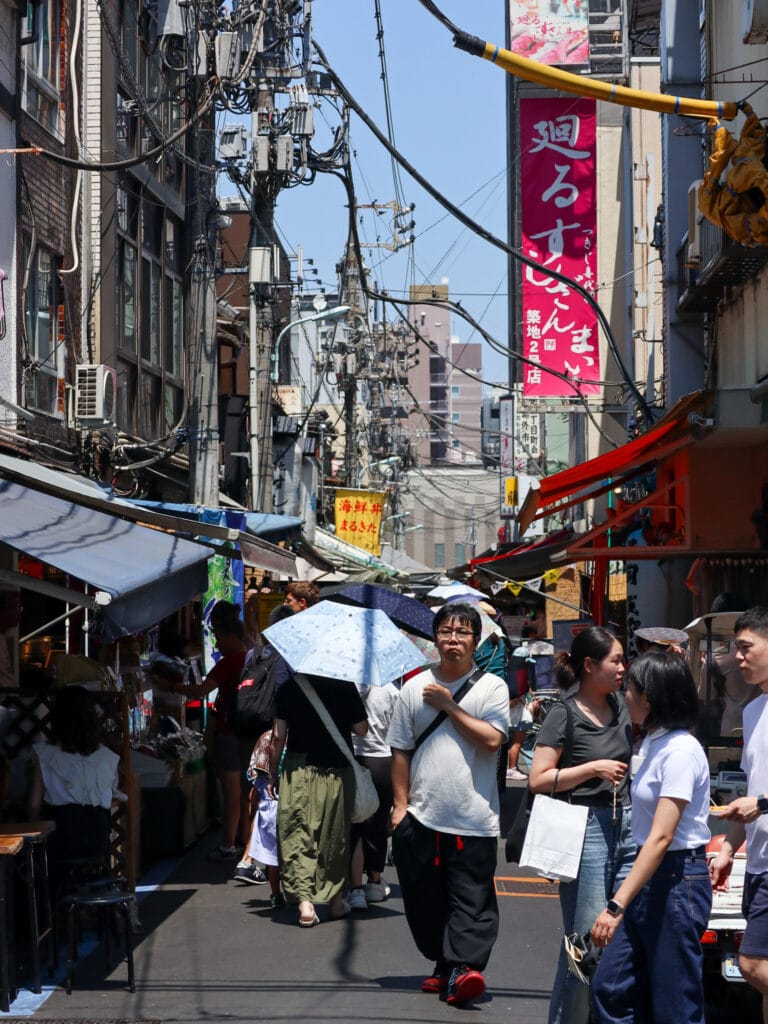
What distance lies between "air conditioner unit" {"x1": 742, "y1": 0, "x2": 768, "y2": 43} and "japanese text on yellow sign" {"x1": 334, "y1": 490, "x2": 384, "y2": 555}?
95.5ft

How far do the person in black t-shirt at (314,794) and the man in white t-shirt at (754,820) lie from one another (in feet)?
12.4

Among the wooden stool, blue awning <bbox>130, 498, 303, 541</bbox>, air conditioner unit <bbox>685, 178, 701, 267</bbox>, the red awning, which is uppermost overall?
air conditioner unit <bbox>685, 178, 701, 267</bbox>

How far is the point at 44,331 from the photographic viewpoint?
16.4m

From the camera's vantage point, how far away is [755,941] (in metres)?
5.43

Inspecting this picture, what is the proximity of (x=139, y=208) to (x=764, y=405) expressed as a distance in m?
10.9

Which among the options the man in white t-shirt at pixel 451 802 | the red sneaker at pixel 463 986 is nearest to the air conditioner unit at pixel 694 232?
the man in white t-shirt at pixel 451 802

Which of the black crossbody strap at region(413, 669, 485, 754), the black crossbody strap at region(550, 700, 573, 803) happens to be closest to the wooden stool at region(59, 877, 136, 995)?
the black crossbody strap at region(413, 669, 485, 754)

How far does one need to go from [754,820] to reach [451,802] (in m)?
1.95

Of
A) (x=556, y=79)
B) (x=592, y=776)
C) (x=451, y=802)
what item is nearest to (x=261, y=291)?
(x=556, y=79)

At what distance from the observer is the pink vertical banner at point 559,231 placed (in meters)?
22.9

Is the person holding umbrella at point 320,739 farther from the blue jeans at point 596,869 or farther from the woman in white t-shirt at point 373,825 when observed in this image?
the blue jeans at point 596,869

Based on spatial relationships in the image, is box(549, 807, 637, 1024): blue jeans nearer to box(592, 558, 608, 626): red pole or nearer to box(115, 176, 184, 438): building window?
box(115, 176, 184, 438): building window

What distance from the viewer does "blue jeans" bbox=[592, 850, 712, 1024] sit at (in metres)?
5.14

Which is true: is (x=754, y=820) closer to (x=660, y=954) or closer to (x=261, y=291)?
(x=660, y=954)
